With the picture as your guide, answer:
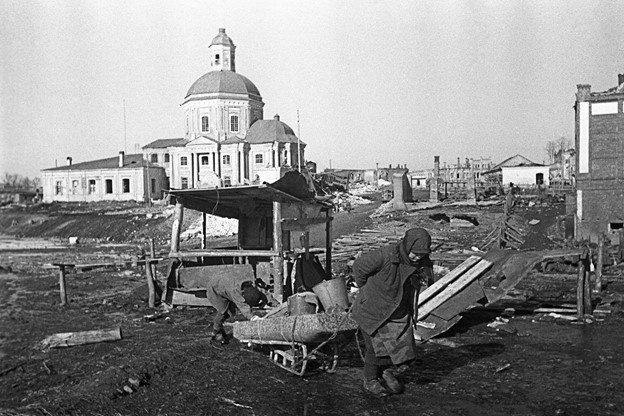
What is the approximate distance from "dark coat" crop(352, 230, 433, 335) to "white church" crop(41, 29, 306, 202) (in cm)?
Answer: 5405

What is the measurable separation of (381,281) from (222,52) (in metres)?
67.5

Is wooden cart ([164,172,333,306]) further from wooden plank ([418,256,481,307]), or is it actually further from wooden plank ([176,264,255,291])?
wooden plank ([418,256,481,307])

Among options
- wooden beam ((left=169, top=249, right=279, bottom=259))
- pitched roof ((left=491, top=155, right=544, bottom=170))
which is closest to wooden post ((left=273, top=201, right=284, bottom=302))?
wooden beam ((left=169, top=249, right=279, bottom=259))

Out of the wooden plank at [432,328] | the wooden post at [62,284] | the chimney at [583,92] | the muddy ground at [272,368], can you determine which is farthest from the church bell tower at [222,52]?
the wooden plank at [432,328]

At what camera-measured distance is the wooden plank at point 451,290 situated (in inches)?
398

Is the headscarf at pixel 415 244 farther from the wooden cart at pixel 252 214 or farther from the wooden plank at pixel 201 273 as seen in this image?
the wooden plank at pixel 201 273

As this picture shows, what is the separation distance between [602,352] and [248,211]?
888cm

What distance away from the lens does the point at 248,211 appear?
14.8 metres

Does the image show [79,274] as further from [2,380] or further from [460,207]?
[460,207]

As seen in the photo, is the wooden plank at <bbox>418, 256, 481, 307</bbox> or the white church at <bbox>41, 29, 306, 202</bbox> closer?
the wooden plank at <bbox>418, 256, 481, 307</bbox>

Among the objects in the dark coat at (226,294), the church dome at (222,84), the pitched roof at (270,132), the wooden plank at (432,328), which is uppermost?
the church dome at (222,84)

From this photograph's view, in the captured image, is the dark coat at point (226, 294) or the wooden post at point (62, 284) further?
the wooden post at point (62, 284)

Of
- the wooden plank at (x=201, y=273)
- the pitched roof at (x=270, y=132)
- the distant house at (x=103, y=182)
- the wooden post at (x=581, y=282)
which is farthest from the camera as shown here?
the pitched roof at (x=270, y=132)

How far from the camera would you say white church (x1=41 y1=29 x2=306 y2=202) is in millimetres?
62688
